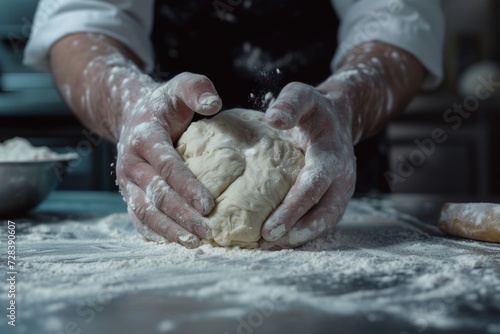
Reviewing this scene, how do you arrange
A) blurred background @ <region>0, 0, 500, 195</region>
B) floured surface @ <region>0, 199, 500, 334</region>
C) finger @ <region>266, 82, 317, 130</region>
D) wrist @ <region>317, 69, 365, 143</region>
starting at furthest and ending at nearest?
1. blurred background @ <region>0, 0, 500, 195</region>
2. wrist @ <region>317, 69, 365, 143</region>
3. finger @ <region>266, 82, 317, 130</region>
4. floured surface @ <region>0, 199, 500, 334</region>

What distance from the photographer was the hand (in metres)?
1.01

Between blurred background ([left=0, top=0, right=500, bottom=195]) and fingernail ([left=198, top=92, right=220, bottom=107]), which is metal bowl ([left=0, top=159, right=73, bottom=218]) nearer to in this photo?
fingernail ([left=198, top=92, right=220, bottom=107])

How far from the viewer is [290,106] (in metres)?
1.00

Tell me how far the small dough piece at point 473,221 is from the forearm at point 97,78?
2.33ft

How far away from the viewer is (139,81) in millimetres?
1331

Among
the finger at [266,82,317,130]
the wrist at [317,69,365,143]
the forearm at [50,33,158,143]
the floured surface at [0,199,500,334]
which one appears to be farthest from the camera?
the forearm at [50,33,158,143]

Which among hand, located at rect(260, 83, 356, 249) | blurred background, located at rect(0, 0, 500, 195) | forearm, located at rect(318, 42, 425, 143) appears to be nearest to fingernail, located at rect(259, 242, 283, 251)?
hand, located at rect(260, 83, 356, 249)

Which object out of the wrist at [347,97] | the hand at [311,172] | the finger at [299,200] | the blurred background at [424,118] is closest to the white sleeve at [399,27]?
the wrist at [347,97]

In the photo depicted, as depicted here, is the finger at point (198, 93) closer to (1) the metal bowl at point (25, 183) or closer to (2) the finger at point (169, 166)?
(2) the finger at point (169, 166)

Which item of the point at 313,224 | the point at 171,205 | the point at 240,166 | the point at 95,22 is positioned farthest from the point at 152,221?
the point at 95,22

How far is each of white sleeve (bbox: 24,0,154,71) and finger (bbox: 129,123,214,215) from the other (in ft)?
2.25

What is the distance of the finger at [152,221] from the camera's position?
1047mm

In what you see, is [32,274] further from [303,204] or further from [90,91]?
[90,91]

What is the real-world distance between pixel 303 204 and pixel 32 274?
18.7 inches
